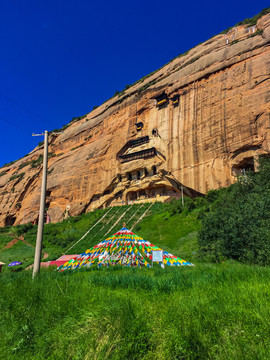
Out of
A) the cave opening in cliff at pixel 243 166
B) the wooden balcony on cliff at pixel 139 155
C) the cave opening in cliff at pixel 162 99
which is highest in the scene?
the cave opening in cliff at pixel 162 99

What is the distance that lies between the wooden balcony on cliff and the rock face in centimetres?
15

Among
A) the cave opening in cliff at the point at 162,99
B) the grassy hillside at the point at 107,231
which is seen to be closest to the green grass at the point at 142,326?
the grassy hillside at the point at 107,231

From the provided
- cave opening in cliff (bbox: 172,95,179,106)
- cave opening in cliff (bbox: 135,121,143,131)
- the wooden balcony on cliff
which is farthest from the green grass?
cave opening in cliff (bbox: 135,121,143,131)

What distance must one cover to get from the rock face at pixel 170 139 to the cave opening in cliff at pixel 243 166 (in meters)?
0.10

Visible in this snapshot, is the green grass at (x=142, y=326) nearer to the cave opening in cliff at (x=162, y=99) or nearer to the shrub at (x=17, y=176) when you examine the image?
the cave opening in cliff at (x=162, y=99)

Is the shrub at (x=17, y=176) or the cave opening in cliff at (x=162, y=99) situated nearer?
the cave opening in cliff at (x=162, y=99)

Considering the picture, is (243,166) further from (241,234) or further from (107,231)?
(107,231)

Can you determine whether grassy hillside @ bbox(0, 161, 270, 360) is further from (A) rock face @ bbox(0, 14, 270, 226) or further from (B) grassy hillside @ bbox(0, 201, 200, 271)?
(A) rock face @ bbox(0, 14, 270, 226)

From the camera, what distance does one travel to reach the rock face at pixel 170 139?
22219 mm

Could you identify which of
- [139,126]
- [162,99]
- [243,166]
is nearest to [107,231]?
[243,166]

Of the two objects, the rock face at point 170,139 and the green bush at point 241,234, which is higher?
the rock face at point 170,139

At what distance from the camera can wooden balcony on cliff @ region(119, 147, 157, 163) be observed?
3146 centimetres

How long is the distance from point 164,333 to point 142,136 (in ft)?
105

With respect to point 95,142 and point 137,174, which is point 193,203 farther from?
point 95,142
